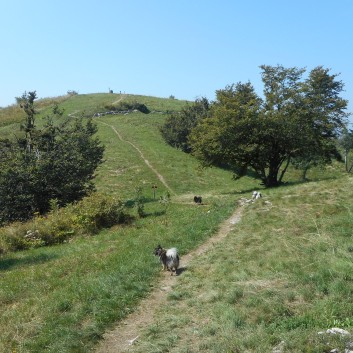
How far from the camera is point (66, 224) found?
2302 centimetres

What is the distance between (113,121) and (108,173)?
83.3 feet

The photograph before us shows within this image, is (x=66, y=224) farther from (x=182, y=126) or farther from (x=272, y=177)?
(x=182, y=126)

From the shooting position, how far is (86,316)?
32.1ft

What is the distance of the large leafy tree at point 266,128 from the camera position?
3078 centimetres

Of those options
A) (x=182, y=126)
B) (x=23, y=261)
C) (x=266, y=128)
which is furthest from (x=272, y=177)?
(x=182, y=126)

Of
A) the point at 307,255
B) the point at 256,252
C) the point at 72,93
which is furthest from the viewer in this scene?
the point at 72,93

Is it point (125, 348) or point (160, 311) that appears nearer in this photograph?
point (125, 348)

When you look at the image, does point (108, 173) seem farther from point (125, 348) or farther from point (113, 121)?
point (125, 348)

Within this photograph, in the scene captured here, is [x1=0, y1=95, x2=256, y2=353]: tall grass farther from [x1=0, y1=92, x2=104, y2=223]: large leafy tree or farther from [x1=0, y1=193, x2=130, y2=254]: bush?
[x1=0, y1=92, x2=104, y2=223]: large leafy tree

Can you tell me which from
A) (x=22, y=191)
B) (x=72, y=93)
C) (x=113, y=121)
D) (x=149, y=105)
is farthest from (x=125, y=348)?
(x=72, y=93)

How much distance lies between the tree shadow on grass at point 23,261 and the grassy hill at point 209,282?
0.07 meters

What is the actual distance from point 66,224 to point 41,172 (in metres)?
7.11

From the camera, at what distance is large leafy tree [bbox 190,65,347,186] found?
3078cm

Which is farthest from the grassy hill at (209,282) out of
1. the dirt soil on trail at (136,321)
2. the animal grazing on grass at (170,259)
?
the animal grazing on grass at (170,259)
